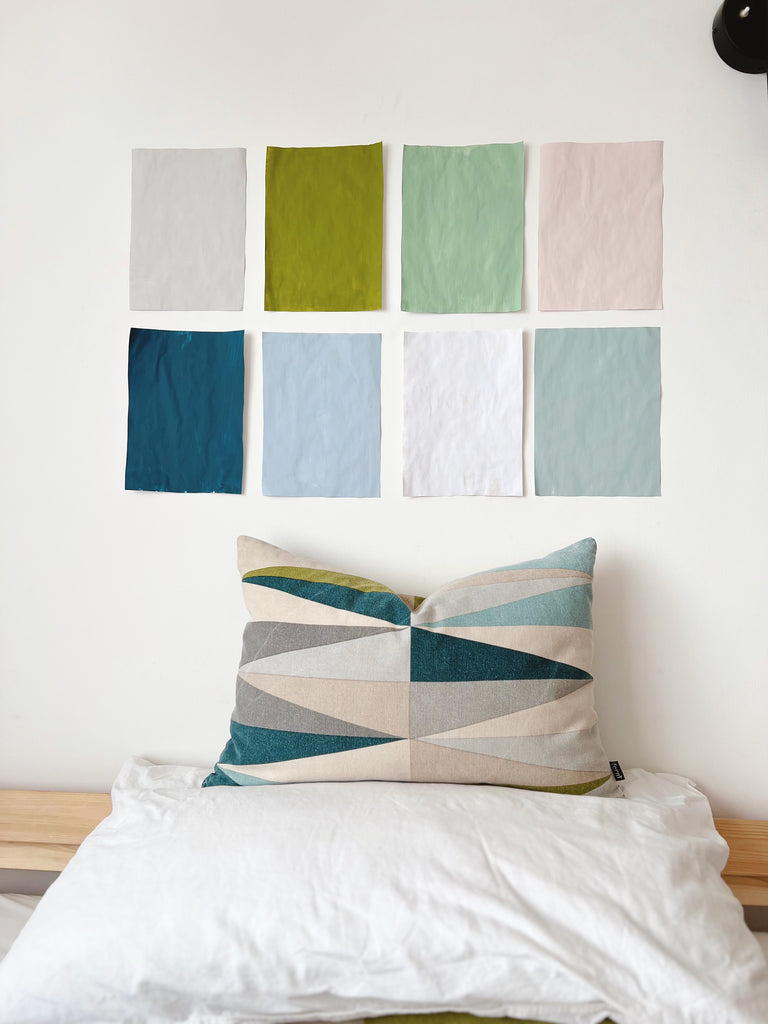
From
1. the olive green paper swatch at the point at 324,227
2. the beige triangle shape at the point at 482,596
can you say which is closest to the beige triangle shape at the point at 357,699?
the beige triangle shape at the point at 482,596

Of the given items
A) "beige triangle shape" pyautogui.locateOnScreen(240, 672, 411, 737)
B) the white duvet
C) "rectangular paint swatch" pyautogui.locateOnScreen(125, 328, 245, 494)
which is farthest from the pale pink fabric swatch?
the white duvet

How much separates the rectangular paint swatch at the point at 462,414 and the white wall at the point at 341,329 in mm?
33

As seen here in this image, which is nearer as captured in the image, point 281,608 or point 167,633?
point 281,608

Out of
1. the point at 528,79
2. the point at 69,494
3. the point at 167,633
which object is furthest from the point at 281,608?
the point at 528,79

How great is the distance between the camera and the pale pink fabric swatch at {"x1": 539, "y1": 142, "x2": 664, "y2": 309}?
130 centimetres

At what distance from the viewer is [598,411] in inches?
51.4

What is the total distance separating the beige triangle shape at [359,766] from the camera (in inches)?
42.1

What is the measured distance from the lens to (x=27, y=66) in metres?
1.38

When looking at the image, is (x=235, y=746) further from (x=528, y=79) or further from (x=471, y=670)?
(x=528, y=79)

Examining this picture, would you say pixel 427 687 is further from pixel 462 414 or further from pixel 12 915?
pixel 12 915

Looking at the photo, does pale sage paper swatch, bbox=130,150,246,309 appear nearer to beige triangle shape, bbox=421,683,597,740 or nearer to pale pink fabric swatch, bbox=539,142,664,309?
pale pink fabric swatch, bbox=539,142,664,309

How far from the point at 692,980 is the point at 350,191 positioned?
124 cm

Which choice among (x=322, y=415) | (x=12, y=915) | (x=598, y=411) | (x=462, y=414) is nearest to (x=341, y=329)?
(x=322, y=415)

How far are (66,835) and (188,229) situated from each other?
109cm
